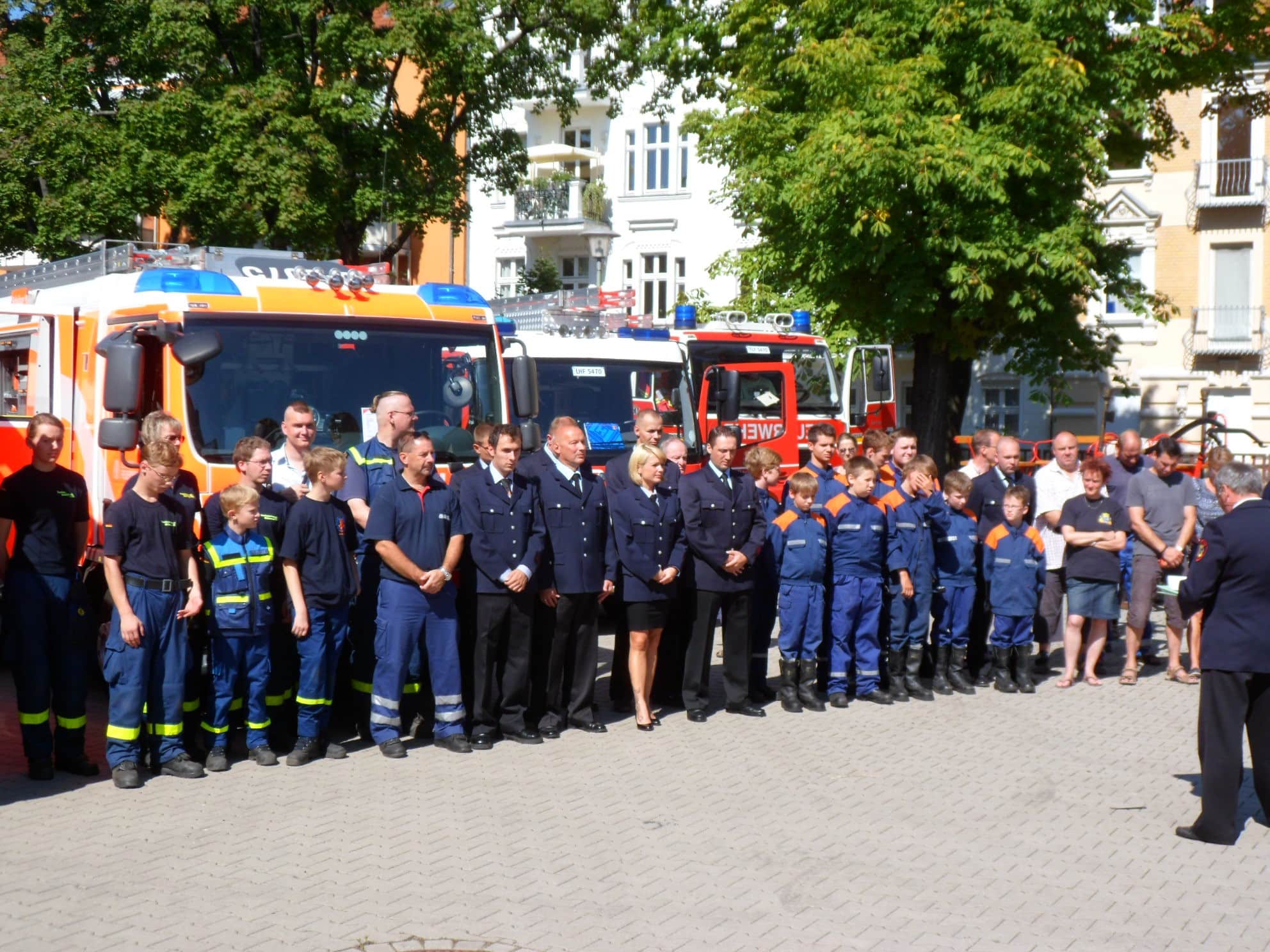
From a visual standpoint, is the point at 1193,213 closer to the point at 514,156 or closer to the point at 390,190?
the point at 514,156

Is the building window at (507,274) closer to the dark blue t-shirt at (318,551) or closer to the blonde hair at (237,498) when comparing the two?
the dark blue t-shirt at (318,551)

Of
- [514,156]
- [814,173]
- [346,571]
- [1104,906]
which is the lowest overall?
[1104,906]

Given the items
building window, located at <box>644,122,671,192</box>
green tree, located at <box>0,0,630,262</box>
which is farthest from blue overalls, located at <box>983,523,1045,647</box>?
building window, located at <box>644,122,671,192</box>

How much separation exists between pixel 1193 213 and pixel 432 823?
31925 millimetres

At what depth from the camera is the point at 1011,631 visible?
1095cm

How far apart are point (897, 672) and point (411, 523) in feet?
13.4

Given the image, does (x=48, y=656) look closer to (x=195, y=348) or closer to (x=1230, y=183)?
(x=195, y=348)

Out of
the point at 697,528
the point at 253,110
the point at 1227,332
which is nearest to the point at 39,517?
the point at 697,528

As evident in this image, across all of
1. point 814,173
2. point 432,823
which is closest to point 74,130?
point 814,173

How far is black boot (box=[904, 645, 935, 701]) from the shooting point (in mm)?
10508

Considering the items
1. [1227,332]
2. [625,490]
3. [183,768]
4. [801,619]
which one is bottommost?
[183,768]

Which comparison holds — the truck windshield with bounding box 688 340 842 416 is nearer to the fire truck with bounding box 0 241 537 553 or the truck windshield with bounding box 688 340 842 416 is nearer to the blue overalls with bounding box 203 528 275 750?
the fire truck with bounding box 0 241 537 553

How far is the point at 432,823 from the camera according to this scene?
7.03 m

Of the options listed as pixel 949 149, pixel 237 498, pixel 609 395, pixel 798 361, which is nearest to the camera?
pixel 237 498
